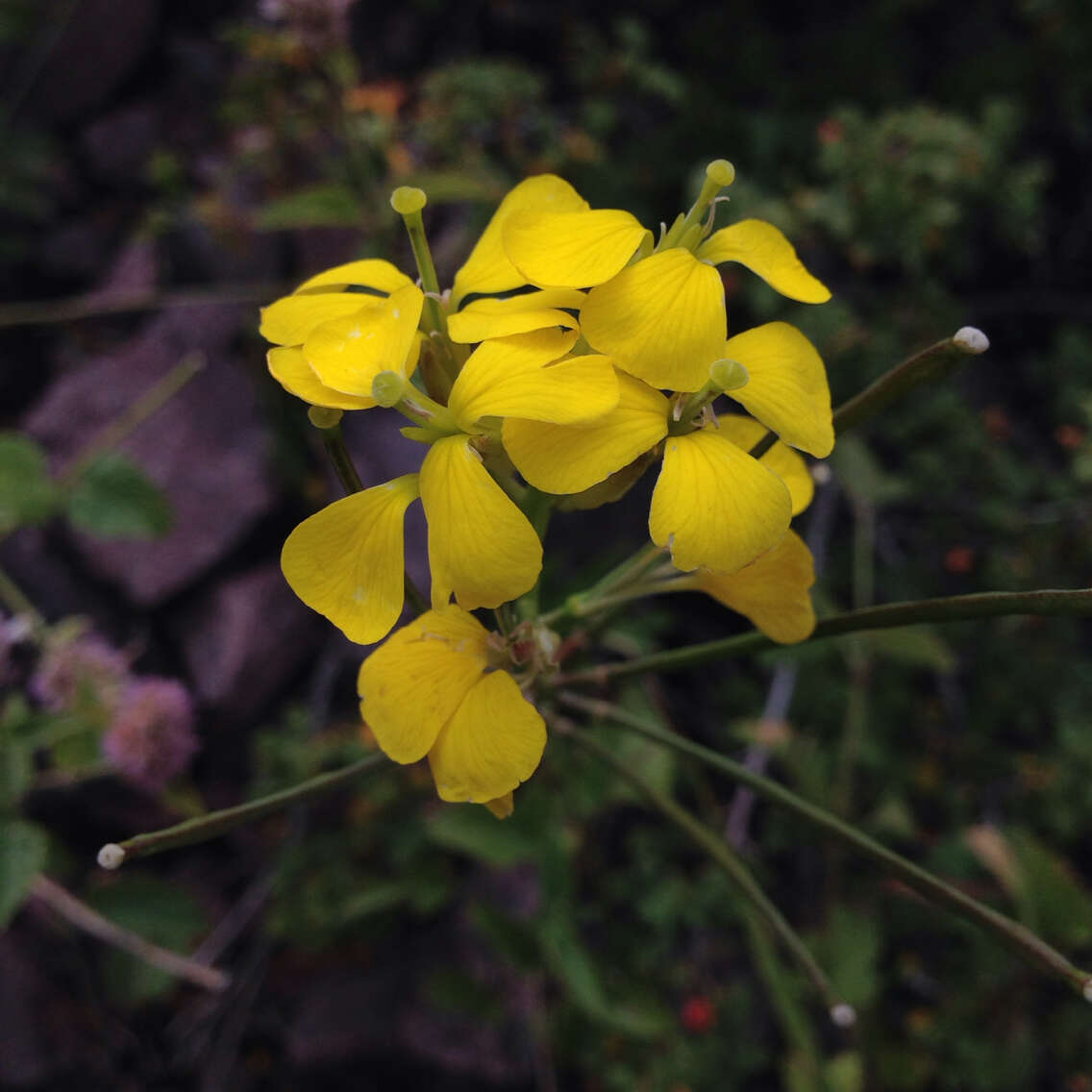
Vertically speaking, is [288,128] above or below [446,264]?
above

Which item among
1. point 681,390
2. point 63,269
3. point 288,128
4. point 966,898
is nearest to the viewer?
point 681,390

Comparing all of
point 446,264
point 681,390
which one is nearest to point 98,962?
point 446,264

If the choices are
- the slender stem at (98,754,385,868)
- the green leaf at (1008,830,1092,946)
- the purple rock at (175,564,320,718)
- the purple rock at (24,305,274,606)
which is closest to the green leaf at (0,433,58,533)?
the purple rock at (24,305,274,606)

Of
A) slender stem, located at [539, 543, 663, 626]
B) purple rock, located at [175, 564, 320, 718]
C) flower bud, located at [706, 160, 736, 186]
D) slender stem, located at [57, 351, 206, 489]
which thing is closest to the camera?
flower bud, located at [706, 160, 736, 186]

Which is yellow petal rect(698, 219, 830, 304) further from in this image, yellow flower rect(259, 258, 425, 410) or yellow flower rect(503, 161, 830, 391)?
yellow flower rect(259, 258, 425, 410)

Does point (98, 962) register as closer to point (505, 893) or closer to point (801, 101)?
point (505, 893)

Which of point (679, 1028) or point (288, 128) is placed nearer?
point (679, 1028)

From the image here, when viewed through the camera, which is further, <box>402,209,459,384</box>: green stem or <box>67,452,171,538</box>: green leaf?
<box>67,452,171,538</box>: green leaf
